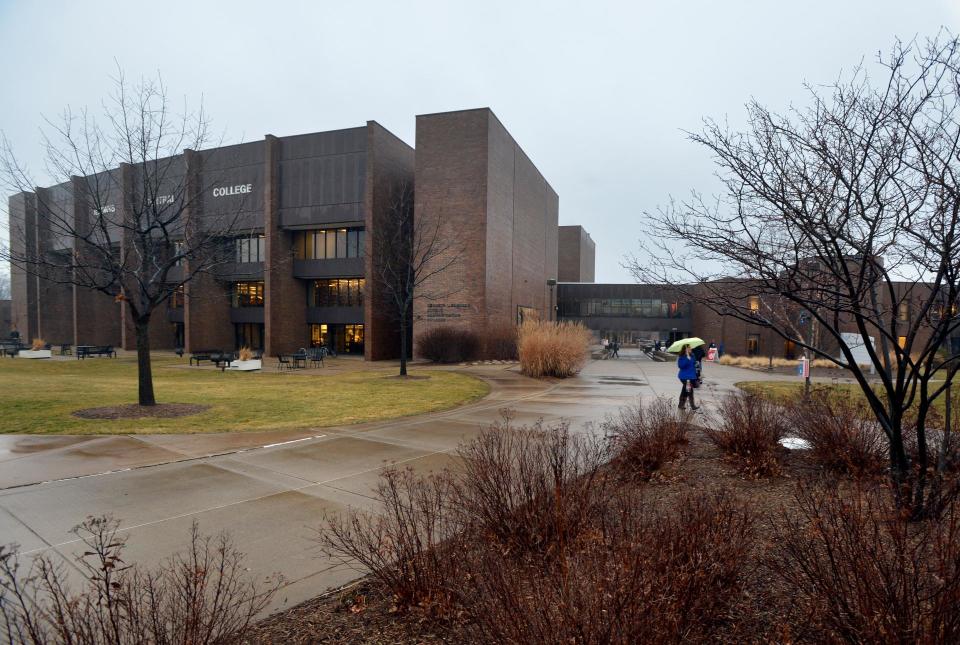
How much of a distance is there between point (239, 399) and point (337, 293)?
27.1m

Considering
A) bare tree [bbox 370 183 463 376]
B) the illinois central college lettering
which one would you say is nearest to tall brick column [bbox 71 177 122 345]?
the illinois central college lettering

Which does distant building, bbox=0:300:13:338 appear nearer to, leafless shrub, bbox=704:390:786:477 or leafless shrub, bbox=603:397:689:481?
leafless shrub, bbox=603:397:689:481

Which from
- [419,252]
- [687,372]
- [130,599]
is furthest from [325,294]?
[130,599]

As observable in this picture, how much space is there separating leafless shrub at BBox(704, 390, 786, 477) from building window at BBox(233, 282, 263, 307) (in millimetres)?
41977

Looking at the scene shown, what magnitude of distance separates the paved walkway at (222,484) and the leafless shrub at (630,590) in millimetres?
2035

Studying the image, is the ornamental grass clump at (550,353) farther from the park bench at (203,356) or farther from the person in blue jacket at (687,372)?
the park bench at (203,356)

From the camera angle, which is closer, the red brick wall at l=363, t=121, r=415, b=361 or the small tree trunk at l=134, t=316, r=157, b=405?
the small tree trunk at l=134, t=316, r=157, b=405

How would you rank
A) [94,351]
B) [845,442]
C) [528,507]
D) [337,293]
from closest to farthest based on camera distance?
[528,507] → [845,442] → [94,351] → [337,293]

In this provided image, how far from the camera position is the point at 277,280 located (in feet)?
126

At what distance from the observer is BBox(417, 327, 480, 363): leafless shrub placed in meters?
31.0

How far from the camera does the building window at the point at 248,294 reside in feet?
142

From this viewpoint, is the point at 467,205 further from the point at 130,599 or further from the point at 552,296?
the point at 130,599

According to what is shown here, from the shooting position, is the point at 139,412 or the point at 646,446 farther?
the point at 139,412

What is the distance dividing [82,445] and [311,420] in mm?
3897
